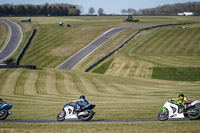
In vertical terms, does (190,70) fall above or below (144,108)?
below

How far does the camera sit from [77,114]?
20.4m

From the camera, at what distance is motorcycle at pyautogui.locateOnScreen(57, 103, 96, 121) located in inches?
788

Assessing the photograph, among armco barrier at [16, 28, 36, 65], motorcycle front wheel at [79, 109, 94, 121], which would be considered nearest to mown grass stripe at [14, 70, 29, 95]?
motorcycle front wheel at [79, 109, 94, 121]

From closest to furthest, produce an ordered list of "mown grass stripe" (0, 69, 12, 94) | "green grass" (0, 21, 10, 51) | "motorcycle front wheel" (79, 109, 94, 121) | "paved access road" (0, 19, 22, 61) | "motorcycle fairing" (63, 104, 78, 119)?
1. "motorcycle front wheel" (79, 109, 94, 121)
2. "motorcycle fairing" (63, 104, 78, 119)
3. "mown grass stripe" (0, 69, 12, 94)
4. "paved access road" (0, 19, 22, 61)
5. "green grass" (0, 21, 10, 51)

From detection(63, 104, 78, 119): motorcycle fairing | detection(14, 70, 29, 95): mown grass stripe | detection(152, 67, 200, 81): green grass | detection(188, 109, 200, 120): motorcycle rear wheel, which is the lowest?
detection(152, 67, 200, 81): green grass

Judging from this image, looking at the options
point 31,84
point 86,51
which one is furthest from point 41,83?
point 86,51

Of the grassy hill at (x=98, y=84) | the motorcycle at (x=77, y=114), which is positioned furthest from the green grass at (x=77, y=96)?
the motorcycle at (x=77, y=114)

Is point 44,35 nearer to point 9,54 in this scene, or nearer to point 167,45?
point 9,54

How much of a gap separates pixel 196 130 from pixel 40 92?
83.1ft

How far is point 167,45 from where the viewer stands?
86.0m

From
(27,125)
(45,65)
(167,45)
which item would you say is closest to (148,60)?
(167,45)

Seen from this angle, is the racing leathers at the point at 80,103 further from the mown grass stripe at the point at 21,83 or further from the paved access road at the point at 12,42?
the paved access road at the point at 12,42

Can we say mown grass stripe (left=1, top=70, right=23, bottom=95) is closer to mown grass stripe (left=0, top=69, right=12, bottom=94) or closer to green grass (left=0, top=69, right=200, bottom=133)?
green grass (left=0, top=69, right=200, bottom=133)

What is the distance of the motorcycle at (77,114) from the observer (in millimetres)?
20022
